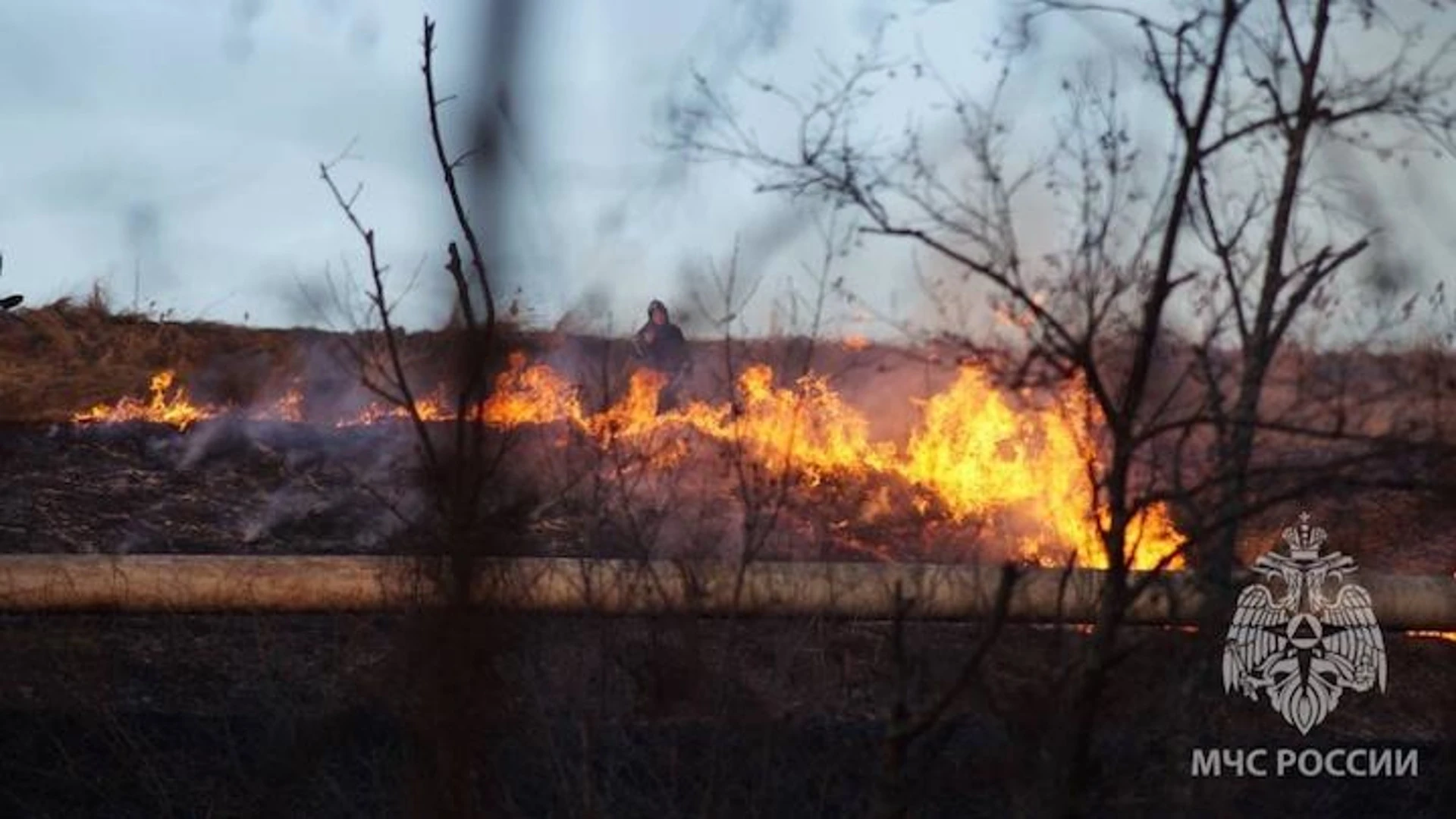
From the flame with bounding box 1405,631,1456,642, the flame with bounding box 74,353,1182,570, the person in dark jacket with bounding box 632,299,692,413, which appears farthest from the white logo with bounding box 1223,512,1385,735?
the person in dark jacket with bounding box 632,299,692,413

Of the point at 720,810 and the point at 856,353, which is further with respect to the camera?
the point at 856,353

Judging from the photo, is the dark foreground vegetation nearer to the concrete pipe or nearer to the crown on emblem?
the concrete pipe

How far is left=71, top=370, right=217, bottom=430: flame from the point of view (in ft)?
40.7

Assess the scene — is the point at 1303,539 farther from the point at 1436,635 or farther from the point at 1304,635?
the point at 1436,635

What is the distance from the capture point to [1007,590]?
3.81m

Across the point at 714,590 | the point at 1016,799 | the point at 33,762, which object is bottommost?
the point at 33,762

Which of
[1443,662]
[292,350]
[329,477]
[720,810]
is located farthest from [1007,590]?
[292,350]

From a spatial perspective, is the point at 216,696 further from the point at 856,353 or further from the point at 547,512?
the point at 856,353

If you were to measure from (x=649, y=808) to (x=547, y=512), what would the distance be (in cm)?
113

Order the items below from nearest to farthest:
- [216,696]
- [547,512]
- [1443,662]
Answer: [547,512] → [216,696] → [1443,662]

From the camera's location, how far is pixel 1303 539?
22.4ft

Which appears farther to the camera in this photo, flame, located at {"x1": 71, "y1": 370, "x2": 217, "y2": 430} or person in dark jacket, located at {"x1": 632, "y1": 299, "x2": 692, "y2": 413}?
flame, located at {"x1": 71, "y1": 370, "x2": 217, "y2": 430}

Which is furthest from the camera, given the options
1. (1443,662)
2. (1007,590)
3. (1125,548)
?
(1443,662)

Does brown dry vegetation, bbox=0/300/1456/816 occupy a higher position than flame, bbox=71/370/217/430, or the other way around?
flame, bbox=71/370/217/430
